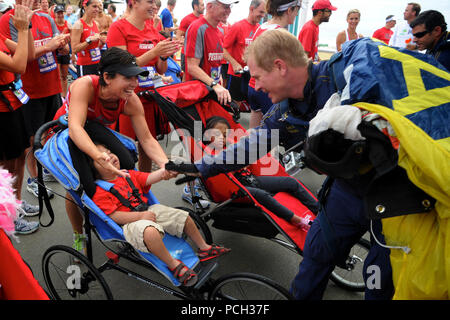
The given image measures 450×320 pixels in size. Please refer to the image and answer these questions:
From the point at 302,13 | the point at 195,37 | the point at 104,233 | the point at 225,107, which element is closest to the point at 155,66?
the point at 195,37

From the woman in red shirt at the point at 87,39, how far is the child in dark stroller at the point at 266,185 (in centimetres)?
255

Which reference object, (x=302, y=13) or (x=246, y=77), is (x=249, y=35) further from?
(x=302, y=13)

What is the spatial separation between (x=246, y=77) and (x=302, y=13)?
5832 millimetres

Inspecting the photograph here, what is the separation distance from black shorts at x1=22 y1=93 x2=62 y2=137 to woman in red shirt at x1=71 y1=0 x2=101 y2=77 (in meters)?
1.31

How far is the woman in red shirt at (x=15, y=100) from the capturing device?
7.03 feet

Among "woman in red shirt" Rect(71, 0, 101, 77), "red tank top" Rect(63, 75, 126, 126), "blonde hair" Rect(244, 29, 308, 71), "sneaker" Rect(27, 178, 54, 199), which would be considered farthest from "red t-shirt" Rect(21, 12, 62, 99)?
"blonde hair" Rect(244, 29, 308, 71)

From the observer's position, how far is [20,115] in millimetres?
2584

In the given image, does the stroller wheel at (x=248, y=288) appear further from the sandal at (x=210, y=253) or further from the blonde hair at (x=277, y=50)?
the blonde hair at (x=277, y=50)

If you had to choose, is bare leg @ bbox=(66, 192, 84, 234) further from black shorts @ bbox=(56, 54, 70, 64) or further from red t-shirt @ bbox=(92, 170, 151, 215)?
black shorts @ bbox=(56, 54, 70, 64)

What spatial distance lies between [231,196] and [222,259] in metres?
0.59

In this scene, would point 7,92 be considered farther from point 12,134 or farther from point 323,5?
point 323,5

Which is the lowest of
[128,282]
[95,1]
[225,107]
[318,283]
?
[128,282]

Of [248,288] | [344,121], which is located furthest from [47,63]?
[344,121]

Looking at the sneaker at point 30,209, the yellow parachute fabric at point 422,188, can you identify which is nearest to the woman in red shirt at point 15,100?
the sneaker at point 30,209
